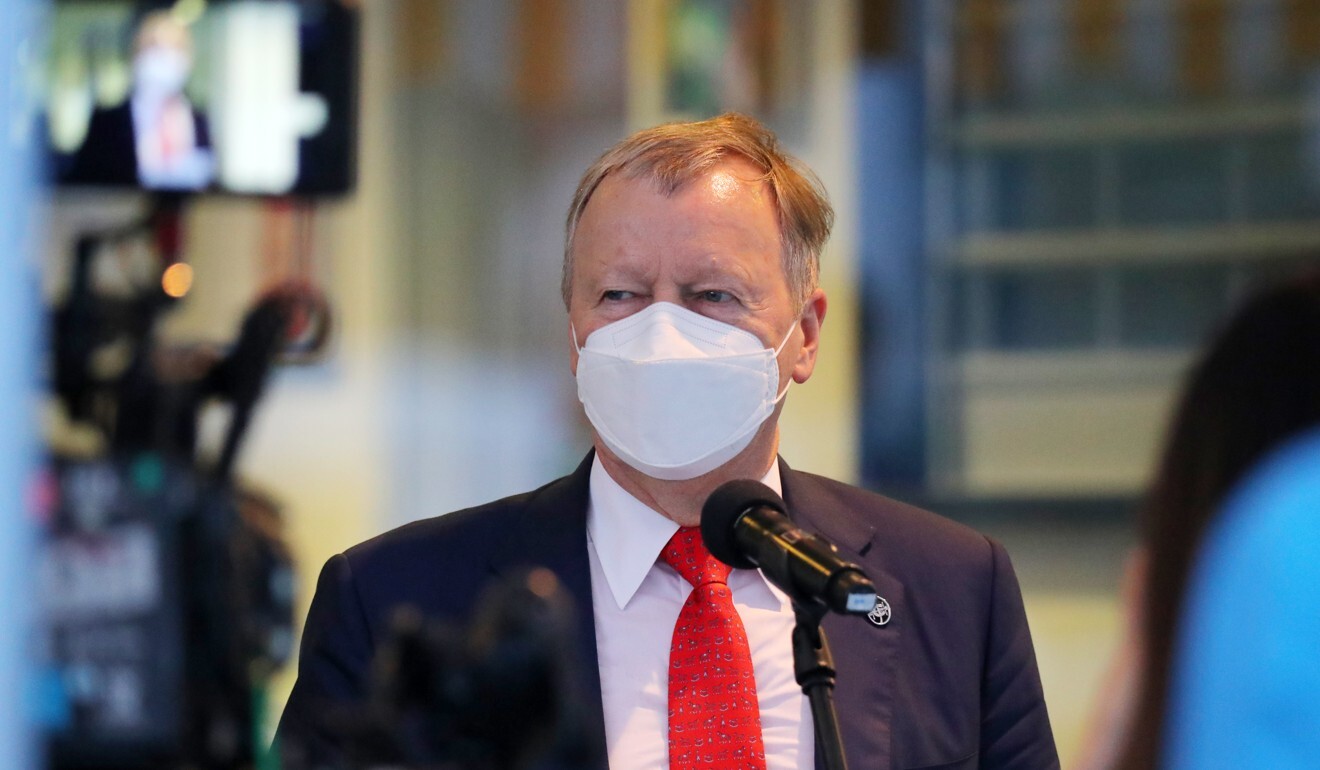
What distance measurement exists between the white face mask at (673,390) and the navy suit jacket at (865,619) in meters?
0.16

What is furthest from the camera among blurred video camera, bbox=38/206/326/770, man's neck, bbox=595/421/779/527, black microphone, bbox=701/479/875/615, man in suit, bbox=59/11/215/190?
man's neck, bbox=595/421/779/527

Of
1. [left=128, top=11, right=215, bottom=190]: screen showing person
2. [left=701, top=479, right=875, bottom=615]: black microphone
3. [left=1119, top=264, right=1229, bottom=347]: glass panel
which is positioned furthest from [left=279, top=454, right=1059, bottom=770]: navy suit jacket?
A: [left=1119, top=264, right=1229, bottom=347]: glass panel

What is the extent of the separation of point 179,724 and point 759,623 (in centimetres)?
75

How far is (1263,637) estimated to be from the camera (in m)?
0.98

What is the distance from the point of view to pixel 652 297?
191cm

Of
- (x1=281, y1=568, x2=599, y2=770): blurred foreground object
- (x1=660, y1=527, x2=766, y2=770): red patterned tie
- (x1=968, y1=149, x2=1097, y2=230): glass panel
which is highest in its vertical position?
(x1=968, y1=149, x2=1097, y2=230): glass panel

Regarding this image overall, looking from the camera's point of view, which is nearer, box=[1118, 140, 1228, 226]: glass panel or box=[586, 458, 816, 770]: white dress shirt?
box=[586, 458, 816, 770]: white dress shirt

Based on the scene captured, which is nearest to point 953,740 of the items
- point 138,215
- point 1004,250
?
point 138,215

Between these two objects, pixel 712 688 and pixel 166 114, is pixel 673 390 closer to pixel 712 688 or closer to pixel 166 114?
pixel 712 688

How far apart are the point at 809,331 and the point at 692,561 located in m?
0.41

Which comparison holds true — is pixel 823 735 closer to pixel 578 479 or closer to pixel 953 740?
pixel 953 740

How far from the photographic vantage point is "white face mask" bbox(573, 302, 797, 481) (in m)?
1.87

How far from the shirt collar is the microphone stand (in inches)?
22.0

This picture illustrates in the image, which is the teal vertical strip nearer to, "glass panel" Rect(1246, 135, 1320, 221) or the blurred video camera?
the blurred video camera
